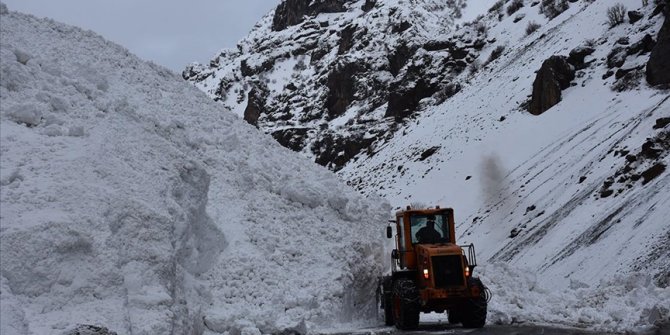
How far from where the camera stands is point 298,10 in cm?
11988

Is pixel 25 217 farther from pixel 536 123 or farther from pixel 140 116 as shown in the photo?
pixel 536 123

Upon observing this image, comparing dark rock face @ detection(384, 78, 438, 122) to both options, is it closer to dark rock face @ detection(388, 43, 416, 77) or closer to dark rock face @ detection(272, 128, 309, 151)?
dark rock face @ detection(272, 128, 309, 151)

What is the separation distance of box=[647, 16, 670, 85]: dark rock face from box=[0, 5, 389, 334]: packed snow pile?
54.7ft

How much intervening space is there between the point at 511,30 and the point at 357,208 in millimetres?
46972

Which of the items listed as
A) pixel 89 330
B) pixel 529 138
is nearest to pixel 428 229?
pixel 89 330

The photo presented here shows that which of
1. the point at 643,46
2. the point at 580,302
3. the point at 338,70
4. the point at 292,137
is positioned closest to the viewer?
the point at 580,302

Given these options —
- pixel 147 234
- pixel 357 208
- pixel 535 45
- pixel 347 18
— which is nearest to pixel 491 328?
pixel 357 208

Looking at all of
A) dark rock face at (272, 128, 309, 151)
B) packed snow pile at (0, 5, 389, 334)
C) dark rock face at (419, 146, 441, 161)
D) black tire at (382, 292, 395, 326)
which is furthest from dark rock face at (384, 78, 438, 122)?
black tire at (382, 292, 395, 326)

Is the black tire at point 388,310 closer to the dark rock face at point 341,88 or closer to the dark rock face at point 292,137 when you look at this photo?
the dark rock face at point 292,137

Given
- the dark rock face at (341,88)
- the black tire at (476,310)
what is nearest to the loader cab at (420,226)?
the black tire at (476,310)

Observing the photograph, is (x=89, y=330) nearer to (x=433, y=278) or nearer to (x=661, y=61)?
(x=433, y=278)

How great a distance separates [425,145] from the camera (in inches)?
1839

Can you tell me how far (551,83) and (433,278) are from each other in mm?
25710

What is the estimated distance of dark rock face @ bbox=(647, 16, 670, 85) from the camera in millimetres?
28406
